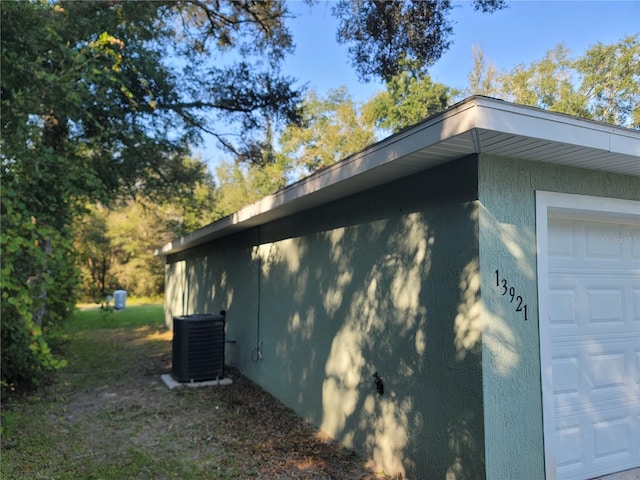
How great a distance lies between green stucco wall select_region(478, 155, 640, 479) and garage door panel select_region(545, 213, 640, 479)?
275 millimetres

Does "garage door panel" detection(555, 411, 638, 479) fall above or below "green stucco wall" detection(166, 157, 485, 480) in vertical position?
below

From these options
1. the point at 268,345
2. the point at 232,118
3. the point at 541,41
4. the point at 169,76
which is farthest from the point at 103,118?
the point at 541,41

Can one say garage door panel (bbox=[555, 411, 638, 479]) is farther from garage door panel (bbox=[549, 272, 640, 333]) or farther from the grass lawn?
the grass lawn

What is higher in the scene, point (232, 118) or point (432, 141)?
point (232, 118)

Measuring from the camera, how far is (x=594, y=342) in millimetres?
3727

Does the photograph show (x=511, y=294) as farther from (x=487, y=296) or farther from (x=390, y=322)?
(x=390, y=322)

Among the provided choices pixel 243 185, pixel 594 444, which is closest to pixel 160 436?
pixel 594 444

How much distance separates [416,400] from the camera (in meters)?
3.58

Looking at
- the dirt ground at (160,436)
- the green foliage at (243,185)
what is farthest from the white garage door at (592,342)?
the green foliage at (243,185)

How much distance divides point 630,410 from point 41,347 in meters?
5.00

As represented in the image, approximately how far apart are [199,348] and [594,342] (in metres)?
5.29

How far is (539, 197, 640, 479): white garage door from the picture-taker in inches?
136

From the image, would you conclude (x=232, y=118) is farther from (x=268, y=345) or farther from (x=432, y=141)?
(x=432, y=141)

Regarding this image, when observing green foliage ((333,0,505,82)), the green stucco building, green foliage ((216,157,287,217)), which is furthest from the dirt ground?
green foliage ((216,157,287,217))
